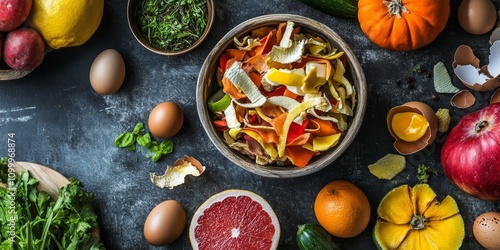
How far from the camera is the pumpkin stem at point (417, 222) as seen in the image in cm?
214

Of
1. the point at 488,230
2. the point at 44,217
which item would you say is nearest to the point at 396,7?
the point at 488,230

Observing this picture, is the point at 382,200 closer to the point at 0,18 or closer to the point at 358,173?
the point at 358,173

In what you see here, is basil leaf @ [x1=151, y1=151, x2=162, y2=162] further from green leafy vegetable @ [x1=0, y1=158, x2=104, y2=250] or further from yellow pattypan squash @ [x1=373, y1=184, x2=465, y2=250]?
yellow pattypan squash @ [x1=373, y1=184, x2=465, y2=250]

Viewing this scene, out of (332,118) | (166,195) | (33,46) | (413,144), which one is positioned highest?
(33,46)

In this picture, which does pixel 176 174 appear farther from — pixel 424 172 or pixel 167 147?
pixel 424 172

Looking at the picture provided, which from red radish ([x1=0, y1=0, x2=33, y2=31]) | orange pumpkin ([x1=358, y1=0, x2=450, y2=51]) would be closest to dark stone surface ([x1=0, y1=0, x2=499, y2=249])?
orange pumpkin ([x1=358, y1=0, x2=450, y2=51])

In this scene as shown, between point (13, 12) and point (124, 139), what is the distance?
51 cm

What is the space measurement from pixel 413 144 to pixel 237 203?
564mm

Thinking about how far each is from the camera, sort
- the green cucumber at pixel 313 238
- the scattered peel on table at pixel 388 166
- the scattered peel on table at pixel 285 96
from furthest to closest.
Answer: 1. the scattered peel on table at pixel 388 166
2. the green cucumber at pixel 313 238
3. the scattered peel on table at pixel 285 96

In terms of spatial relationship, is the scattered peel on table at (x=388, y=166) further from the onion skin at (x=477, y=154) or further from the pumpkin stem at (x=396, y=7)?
the pumpkin stem at (x=396, y=7)

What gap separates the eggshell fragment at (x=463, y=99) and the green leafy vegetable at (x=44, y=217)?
3.82 ft

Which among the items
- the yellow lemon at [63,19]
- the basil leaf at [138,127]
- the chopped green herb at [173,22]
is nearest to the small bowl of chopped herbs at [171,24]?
the chopped green herb at [173,22]

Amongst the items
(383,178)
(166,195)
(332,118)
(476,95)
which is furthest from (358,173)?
(166,195)

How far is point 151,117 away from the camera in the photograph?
216 centimetres
